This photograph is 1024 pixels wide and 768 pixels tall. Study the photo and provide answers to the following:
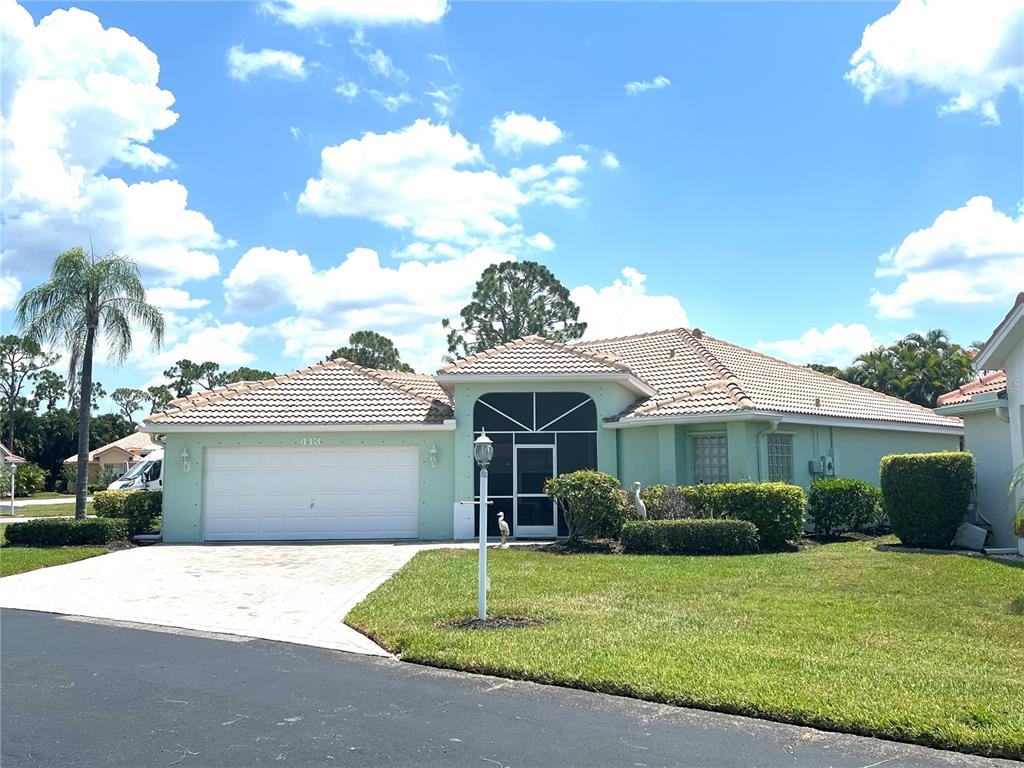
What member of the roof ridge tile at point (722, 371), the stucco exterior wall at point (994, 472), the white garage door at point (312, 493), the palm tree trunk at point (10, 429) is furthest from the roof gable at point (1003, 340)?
the palm tree trunk at point (10, 429)

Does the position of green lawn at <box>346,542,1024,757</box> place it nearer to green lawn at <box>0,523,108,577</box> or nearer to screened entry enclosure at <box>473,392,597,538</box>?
screened entry enclosure at <box>473,392,597,538</box>

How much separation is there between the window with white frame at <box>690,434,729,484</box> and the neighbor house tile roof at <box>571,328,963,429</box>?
3.06 ft

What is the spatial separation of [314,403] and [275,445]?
1.41 meters

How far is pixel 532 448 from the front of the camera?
794 inches

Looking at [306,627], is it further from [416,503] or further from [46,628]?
[416,503]

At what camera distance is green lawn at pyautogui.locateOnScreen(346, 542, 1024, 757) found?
20.6 feet

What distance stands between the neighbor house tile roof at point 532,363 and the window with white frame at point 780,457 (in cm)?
360

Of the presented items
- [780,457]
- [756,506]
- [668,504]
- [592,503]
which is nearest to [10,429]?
[592,503]

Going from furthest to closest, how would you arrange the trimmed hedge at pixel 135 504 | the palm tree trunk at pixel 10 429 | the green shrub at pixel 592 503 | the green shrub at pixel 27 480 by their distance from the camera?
the palm tree trunk at pixel 10 429 → the green shrub at pixel 27 480 → the trimmed hedge at pixel 135 504 → the green shrub at pixel 592 503

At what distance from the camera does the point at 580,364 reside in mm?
20328

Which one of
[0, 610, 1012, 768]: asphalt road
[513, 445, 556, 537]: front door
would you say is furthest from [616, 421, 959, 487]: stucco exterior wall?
[0, 610, 1012, 768]: asphalt road

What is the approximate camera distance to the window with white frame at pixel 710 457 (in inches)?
759

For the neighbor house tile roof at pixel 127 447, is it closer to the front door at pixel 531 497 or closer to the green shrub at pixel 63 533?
the green shrub at pixel 63 533

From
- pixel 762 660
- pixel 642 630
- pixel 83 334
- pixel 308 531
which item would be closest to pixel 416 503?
pixel 308 531
